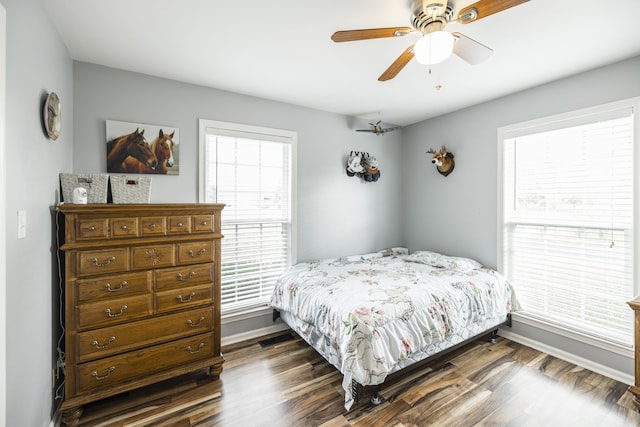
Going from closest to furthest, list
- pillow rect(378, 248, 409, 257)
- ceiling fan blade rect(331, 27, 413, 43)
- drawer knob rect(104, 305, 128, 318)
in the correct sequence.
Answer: ceiling fan blade rect(331, 27, 413, 43)
drawer knob rect(104, 305, 128, 318)
pillow rect(378, 248, 409, 257)

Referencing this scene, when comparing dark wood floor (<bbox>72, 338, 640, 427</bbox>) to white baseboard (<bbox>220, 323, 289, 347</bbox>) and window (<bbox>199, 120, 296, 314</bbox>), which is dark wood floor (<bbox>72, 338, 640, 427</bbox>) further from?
window (<bbox>199, 120, 296, 314</bbox>)

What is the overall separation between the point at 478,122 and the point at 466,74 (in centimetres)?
93

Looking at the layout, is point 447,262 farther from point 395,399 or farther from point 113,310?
point 113,310

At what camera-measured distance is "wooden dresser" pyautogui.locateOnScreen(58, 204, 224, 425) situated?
1819 mm

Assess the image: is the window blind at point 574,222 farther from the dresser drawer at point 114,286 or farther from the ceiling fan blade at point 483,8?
the dresser drawer at point 114,286

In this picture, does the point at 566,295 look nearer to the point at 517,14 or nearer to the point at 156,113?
the point at 517,14

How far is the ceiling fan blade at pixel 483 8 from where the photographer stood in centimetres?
132

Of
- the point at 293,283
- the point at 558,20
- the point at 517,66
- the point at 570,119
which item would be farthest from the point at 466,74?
the point at 293,283

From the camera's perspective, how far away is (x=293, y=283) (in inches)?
111

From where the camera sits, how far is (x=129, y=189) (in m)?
2.16

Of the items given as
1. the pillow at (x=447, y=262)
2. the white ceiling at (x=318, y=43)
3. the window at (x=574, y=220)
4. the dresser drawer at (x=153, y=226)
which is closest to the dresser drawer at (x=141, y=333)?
the dresser drawer at (x=153, y=226)

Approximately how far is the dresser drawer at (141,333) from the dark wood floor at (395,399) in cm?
41

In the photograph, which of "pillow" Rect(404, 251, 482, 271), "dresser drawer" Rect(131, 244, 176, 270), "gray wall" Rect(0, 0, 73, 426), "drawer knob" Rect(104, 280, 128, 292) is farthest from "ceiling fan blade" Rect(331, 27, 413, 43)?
"pillow" Rect(404, 251, 482, 271)

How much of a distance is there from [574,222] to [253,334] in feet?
10.6
